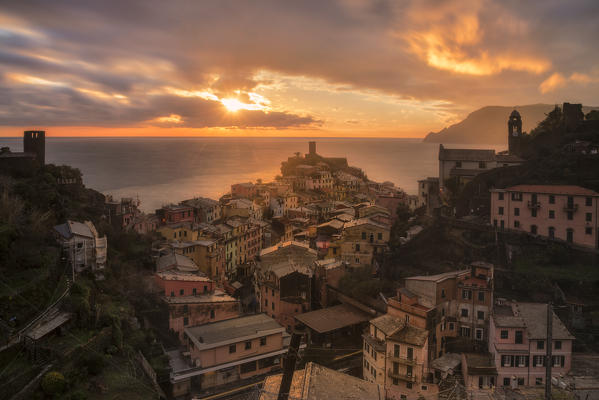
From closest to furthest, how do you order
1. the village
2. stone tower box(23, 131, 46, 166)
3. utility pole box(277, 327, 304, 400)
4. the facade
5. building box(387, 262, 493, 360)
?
1. utility pole box(277, 327, 304, 400)
2. the facade
3. the village
4. building box(387, 262, 493, 360)
5. stone tower box(23, 131, 46, 166)

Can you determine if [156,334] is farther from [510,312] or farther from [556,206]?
[556,206]

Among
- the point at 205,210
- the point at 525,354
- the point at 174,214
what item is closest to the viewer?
the point at 525,354

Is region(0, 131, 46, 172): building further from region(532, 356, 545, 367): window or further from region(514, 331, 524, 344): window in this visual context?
region(532, 356, 545, 367): window

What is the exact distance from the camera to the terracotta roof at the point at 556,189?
27.7 metres

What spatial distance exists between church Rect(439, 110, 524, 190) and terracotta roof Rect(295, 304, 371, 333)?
63.5 feet

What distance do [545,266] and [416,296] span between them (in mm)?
9734

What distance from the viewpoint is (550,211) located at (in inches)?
1126

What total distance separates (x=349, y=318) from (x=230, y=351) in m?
8.09

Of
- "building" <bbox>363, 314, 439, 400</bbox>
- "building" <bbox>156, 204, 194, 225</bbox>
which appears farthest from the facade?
"building" <bbox>156, 204, 194, 225</bbox>

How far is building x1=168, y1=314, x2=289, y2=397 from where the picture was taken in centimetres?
1948

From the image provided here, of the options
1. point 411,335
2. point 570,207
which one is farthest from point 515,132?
point 411,335

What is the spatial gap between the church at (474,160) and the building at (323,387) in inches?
1175

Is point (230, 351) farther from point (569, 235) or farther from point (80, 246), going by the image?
point (569, 235)

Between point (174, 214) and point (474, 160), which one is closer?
point (474, 160)
